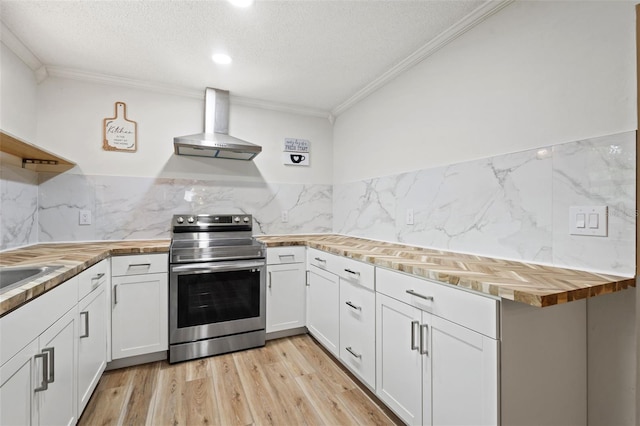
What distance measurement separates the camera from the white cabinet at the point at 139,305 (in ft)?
6.75

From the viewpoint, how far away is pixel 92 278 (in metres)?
1.68

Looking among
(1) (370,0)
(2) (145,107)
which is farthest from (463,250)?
(2) (145,107)

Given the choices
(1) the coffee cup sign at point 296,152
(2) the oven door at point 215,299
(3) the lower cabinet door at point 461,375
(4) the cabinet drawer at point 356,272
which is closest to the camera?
(3) the lower cabinet door at point 461,375

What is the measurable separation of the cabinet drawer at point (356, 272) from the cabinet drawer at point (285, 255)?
60 cm

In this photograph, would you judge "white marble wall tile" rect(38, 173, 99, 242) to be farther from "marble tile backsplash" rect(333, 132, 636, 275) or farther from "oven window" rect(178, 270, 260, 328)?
"marble tile backsplash" rect(333, 132, 636, 275)

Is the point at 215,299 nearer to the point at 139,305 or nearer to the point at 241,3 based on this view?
the point at 139,305

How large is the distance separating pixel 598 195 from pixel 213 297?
2393 millimetres

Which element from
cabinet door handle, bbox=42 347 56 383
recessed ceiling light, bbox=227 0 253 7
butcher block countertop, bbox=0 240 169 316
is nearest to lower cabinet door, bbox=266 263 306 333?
butcher block countertop, bbox=0 240 169 316

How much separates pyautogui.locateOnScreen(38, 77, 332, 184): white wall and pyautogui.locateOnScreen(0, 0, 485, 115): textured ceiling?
206mm

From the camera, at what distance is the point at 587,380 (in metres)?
1.23

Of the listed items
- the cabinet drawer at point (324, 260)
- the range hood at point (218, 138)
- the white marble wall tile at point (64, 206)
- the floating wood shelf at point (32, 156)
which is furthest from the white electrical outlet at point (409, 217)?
the white marble wall tile at point (64, 206)

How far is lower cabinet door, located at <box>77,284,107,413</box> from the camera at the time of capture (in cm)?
151

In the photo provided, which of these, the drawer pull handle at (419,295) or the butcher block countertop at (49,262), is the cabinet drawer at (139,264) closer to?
the butcher block countertop at (49,262)

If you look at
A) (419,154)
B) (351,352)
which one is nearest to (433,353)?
(351,352)
